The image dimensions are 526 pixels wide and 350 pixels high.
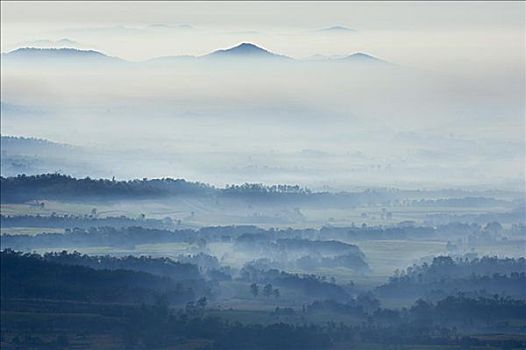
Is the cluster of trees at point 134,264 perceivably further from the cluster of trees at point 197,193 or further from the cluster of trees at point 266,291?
the cluster of trees at point 197,193

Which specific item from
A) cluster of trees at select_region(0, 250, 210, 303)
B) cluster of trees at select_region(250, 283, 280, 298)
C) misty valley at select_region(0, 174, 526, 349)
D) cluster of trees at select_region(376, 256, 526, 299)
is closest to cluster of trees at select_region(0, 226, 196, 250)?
misty valley at select_region(0, 174, 526, 349)

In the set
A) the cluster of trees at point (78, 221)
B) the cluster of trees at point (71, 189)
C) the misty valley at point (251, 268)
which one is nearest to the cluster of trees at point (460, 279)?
the misty valley at point (251, 268)

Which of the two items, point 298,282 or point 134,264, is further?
point 298,282

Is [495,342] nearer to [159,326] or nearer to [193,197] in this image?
[159,326]

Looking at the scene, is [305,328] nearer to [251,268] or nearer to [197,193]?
[251,268]

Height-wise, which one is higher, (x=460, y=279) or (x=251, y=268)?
(x=251, y=268)

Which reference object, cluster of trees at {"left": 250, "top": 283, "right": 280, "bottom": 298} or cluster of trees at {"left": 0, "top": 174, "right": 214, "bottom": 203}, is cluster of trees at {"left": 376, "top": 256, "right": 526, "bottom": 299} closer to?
cluster of trees at {"left": 250, "top": 283, "right": 280, "bottom": 298}


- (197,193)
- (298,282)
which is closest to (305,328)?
(298,282)

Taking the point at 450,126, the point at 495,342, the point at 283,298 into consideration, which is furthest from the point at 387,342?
the point at 450,126

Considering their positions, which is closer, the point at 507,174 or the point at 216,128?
the point at 507,174

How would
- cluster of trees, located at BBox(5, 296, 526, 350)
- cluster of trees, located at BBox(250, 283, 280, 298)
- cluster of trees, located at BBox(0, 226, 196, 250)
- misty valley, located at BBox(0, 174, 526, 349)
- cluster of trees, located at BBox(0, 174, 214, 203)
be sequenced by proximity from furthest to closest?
1. cluster of trees, located at BBox(0, 174, 214, 203)
2. cluster of trees, located at BBox(0, 226, 196, 250)
3. cluster of trees, located at BBox(250, 283, 280, 298)
4. misty valley, located at BBox(0, 174, 526, 349)
5. cluster of trees, located at BBox(5, 296, 526, 350)

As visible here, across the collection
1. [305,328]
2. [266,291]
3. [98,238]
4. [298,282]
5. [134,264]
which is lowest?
[305,328]
